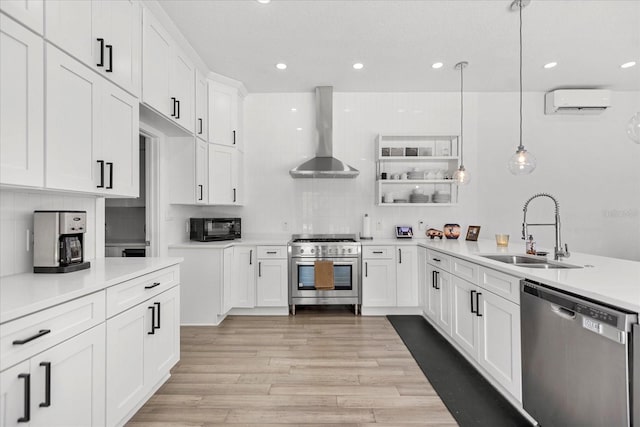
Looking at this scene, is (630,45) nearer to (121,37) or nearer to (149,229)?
(121,37)

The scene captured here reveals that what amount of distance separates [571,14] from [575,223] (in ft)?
9.23

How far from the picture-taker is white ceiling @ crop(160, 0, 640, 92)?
252 centimetres

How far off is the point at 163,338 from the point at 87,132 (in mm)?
1347

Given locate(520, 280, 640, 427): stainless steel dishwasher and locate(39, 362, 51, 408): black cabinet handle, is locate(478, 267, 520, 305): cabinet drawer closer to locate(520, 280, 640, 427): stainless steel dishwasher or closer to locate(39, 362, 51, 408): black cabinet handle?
locate(520, 280, 640, 427): stainless steel dishwasher

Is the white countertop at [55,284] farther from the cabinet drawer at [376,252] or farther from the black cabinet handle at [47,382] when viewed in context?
the cabinet drawer at [376,252]

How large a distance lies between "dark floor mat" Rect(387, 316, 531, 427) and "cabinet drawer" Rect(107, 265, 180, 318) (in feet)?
6.55

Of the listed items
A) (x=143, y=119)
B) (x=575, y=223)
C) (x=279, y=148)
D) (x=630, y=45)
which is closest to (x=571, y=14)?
(x=630, y=45)

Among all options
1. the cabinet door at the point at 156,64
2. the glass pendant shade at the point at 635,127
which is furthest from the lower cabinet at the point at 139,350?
the glass pendant shade at the point at 635,127

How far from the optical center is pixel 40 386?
115cm

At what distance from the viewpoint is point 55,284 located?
1.41m

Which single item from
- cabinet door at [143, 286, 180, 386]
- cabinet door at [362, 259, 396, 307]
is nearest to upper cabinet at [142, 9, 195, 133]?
cabinet door at [143, 286, 180, 386]

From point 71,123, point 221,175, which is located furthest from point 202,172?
point 71,123

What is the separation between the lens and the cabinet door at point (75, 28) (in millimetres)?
1503

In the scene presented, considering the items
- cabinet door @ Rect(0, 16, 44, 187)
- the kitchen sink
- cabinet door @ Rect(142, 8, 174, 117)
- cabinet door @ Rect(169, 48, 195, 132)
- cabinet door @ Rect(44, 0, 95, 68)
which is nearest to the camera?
cabinet door @ Rect(0, 16, 44, 187)
